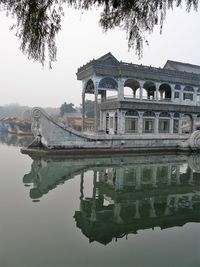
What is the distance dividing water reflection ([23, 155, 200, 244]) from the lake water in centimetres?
3

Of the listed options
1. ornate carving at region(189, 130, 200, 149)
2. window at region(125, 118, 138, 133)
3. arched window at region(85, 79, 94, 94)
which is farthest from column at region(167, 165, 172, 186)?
arched window at region(85, 79, 94, 94)

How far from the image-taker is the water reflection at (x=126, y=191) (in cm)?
729

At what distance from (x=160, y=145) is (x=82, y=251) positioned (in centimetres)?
1812

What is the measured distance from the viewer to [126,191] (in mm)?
11172

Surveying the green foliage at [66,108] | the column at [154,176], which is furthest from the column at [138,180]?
the green foliage at [66,108]

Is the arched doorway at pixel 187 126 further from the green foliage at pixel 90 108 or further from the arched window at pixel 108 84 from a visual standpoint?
the green foliage at pixel 90 108

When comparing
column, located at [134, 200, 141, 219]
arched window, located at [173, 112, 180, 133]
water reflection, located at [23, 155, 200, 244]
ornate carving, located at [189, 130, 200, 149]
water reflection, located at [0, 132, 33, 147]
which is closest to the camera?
water reflection, located at [23, 155, 200, 244]

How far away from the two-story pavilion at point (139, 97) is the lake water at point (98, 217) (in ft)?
30.1

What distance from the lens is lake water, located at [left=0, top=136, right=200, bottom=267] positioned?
533 centimetres

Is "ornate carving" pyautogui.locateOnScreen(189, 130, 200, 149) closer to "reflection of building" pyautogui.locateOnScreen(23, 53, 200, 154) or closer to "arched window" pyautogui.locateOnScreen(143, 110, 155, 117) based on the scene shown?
"reflection of building" pyautogui.locateOnScreen(23, 53, 200, 154)

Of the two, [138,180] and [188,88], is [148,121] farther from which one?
[138,180]

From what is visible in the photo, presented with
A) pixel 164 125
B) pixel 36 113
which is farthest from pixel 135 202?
pixel 164 125

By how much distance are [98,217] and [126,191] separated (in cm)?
363

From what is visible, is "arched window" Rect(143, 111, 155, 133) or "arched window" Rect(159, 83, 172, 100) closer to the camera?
"arched window" Rect(143, 111, 155, 133)
